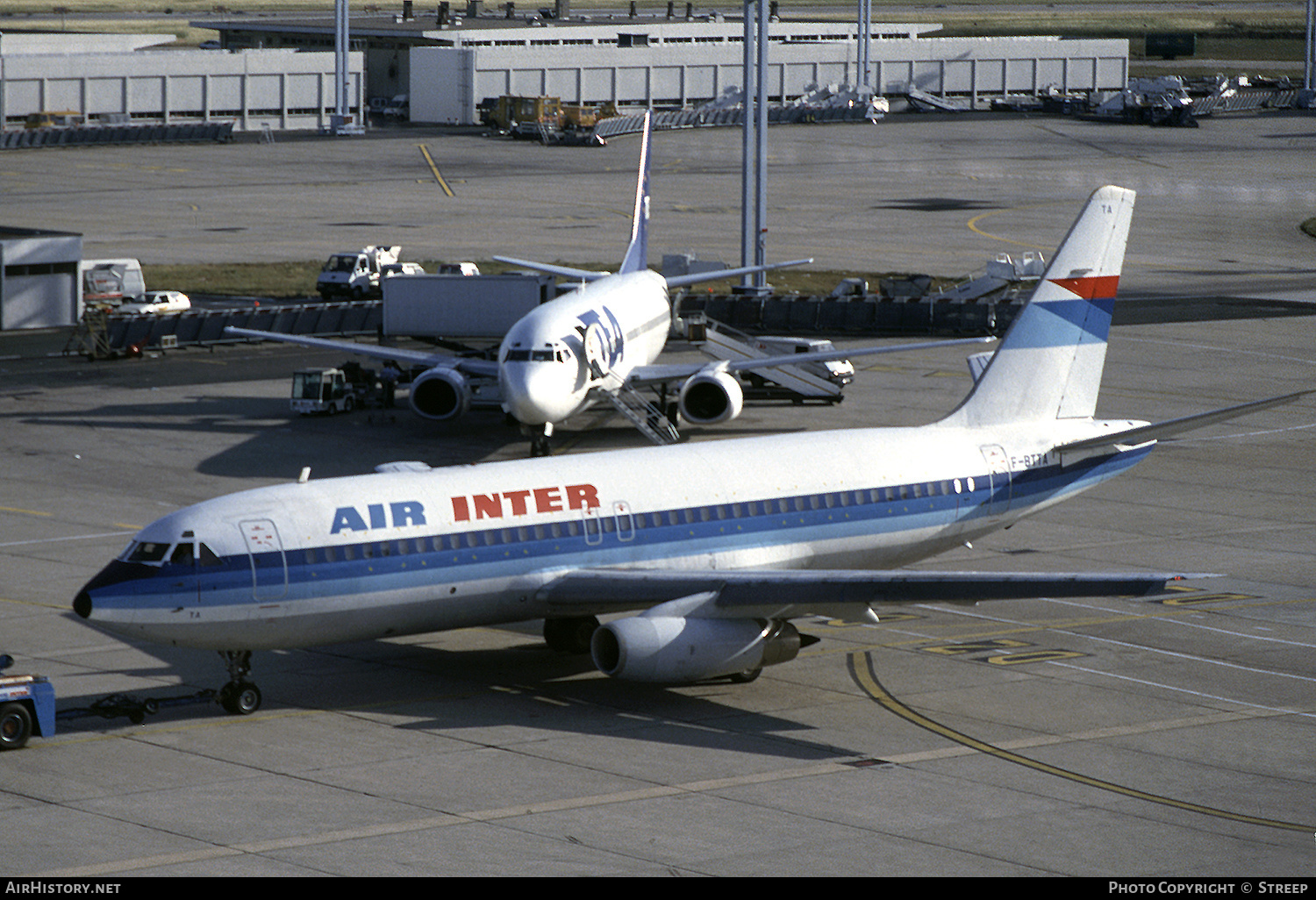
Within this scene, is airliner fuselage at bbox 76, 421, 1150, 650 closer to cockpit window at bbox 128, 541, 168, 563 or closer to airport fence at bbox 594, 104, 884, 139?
cockpit window at bbox 128, 541, 168, 563

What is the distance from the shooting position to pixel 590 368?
56.8 meters

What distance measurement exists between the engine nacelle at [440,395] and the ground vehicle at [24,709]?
30182 mm

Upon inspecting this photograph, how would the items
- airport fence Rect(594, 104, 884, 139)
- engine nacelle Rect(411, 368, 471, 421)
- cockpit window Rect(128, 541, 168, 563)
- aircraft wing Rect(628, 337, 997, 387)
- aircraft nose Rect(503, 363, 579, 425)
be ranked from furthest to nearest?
airport fence Rect(594, 104, 884, 139)
engine nacelle Rect(411, 368, 471, 421)
aircraft wing Rect(628, 337, 997, 387)
aircraft nose Rect(503, 363, 579, 425)
cockpit window Rect(128, 541, 168, 563)

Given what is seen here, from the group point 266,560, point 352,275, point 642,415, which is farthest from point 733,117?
point 266,560

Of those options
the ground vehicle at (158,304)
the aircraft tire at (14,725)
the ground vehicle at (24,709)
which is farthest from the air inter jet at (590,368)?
the aircraft tire at (14,725)

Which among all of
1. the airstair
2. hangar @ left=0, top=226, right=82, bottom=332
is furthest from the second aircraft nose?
hangar @ left=0, top=226, right=82, bottom=332

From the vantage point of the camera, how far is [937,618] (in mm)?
42281

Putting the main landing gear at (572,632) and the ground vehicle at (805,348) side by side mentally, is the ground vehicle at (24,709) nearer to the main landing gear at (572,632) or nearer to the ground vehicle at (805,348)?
the main landing gear at (572,632)

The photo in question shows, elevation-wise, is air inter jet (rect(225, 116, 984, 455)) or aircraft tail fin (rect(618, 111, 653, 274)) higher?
aircraft tail fin (rect(618, 111, 653, 274))

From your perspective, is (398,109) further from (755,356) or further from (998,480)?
(998,480)

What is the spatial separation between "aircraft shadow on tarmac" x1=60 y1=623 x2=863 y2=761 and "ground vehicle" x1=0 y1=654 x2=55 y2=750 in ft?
4.60

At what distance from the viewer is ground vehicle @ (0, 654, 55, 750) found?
31.4 m

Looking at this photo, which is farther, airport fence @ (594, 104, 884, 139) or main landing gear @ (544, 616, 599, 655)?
airport fence @ (594, 104, 884, 139)

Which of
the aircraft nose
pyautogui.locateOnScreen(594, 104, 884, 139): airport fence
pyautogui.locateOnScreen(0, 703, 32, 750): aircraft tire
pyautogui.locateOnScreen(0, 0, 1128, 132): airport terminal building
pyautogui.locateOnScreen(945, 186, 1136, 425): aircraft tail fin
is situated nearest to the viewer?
pyautogui.locateOnScreen(0, 703, 32, 750): aircraft tire
